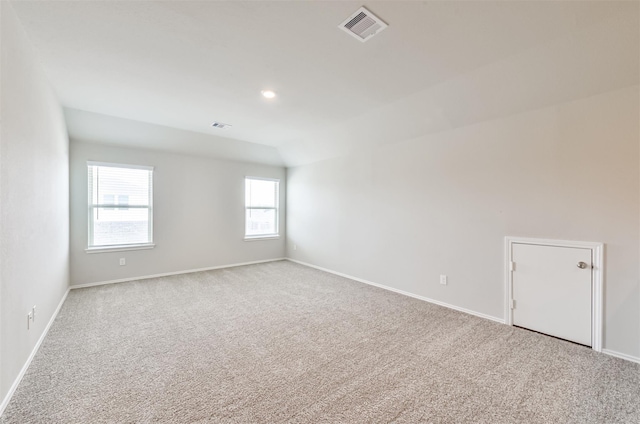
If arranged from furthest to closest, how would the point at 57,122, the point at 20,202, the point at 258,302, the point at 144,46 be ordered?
the point at 258,302 < the point at 57,122 < the point at 144,46 < the point at 20,202

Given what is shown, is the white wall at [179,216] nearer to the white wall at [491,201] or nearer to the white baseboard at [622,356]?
the white wall at [491,201]

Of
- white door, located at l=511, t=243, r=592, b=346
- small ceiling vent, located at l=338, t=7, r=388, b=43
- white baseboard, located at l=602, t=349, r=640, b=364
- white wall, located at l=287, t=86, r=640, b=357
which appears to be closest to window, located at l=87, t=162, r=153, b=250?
white wall, located at l=287, t=86, r=640, b=357

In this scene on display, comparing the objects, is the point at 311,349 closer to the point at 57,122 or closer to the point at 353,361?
the point at 353,361

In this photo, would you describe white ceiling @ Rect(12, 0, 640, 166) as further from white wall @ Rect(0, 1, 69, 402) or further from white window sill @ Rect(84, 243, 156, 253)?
white window sill @ Rect(84, 243, 156, 253)

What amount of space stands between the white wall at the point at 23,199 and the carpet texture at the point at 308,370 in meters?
0.35

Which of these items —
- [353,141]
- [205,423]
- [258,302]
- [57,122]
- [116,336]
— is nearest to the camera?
[205,423]

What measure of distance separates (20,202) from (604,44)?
4576 mm

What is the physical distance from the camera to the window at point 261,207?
20.5ft

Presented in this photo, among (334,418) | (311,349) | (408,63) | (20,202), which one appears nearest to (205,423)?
(334,418)

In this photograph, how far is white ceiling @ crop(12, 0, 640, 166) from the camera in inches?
75.3

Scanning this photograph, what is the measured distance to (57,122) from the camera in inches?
132

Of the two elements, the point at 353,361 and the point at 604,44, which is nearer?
the point at 604,44

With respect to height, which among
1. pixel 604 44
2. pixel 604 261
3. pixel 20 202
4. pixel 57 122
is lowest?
pixel 604 261

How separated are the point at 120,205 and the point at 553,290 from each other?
20.4 feet
